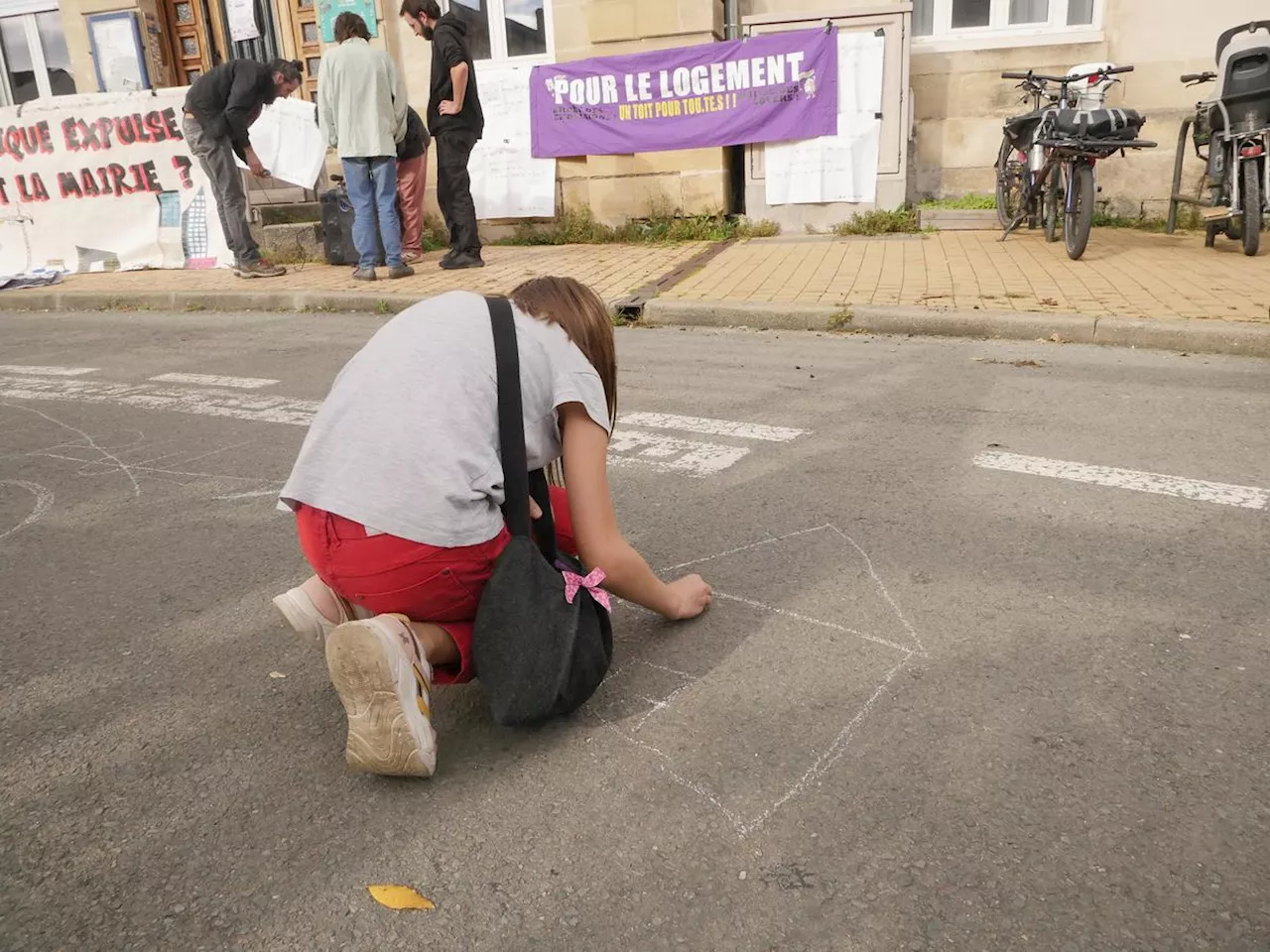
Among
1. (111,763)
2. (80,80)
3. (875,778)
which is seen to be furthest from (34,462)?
(80,80)

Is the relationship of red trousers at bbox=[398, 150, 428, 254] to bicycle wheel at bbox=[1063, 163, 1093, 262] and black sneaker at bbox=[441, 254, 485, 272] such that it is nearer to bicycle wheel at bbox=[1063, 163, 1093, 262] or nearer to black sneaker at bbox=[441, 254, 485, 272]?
black sneaker at bbox=[441, 254, 485, 272]

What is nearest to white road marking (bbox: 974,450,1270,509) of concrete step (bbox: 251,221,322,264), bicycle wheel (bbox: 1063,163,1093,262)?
bicycle wheel (bbox: 1063,163,1093,262)

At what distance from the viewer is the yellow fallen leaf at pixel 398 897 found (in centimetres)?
180

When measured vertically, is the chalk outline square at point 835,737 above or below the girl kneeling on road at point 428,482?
below

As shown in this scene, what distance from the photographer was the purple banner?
10.3 meters

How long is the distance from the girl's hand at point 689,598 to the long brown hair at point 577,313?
0.57 m

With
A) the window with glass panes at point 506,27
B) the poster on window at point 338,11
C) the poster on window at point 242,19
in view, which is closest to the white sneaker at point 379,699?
the window with glass panes at point 506,27

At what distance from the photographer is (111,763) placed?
7.40 ft

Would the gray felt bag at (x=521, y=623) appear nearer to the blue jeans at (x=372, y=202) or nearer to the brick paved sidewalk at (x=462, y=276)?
the brick paved sidewalk at (x=462, y=276)

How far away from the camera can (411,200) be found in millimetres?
10562

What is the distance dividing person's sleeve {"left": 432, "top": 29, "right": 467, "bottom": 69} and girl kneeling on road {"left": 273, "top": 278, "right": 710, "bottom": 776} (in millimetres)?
7436

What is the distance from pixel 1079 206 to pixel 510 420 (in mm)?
7199

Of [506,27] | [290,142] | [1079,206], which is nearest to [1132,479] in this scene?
[1079,206]

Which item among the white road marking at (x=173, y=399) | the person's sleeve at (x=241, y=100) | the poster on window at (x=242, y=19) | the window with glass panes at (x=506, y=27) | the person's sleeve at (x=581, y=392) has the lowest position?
the white road marking at (x=173, y=399)
